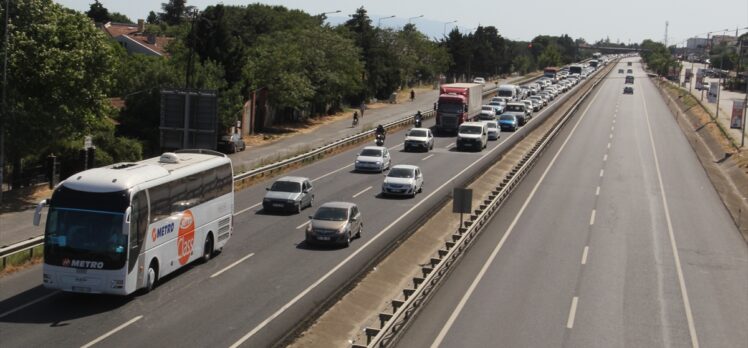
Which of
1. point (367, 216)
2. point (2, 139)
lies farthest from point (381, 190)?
point (2, 139)

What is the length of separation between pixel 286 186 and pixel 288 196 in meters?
0.82

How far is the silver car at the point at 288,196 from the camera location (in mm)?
37438

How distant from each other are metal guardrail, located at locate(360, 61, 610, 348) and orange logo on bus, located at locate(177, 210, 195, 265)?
697cm

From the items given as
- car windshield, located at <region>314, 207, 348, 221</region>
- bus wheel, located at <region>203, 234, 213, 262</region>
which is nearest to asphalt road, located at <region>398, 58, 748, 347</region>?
car windshield, located at <region>314, 207, 348, 221</region>

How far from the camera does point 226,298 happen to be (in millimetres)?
24312

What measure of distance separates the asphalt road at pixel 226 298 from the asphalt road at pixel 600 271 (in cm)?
367

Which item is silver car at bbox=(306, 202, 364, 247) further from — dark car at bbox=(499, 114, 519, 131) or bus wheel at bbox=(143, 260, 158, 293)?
dark car at bbox=(499, 114, 519, 131)

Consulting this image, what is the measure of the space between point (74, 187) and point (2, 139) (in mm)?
16756

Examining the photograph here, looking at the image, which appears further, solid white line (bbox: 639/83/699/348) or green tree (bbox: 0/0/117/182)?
green tree (bbox: 0/0/117/182)

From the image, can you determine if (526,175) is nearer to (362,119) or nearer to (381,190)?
(381,190)

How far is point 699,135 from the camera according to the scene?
79.1 meters

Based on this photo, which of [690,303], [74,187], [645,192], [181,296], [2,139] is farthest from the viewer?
[645,192]

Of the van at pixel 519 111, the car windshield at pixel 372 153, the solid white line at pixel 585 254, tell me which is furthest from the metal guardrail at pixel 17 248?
the van at pixel 519 111

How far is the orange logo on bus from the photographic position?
2605 centimetres
